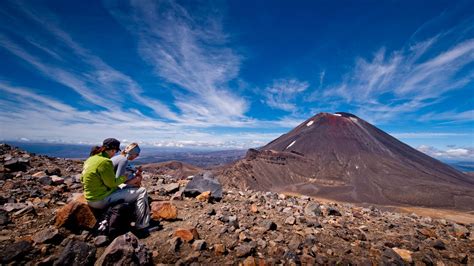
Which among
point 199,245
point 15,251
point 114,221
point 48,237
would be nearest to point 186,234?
point 199,245

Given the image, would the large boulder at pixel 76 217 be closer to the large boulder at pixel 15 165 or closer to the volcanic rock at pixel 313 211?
the volcanic rock at pixel 313 211

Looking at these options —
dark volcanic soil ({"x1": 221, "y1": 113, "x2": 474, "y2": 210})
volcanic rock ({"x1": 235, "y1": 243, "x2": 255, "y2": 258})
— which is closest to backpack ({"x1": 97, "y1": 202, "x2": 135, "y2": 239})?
volcanic rock ({"x1": 235, "y1": 243, "x2": 255, "y2": 258})

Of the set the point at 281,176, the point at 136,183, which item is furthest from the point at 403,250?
the point at 281,176

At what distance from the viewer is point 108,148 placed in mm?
4797

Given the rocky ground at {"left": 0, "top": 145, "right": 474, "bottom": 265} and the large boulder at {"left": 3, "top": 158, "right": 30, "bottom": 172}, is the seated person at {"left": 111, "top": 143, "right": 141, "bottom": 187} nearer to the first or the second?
the rocky ground at {"left": 0, "top": 145, "right": 474, "bottom": 265}

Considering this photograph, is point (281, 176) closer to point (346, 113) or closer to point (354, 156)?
point (354, 156)

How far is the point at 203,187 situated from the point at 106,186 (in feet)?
12.1

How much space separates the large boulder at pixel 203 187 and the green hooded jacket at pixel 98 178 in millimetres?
3313

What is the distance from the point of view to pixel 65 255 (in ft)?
11.3

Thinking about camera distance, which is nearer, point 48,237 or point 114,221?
point 48,237

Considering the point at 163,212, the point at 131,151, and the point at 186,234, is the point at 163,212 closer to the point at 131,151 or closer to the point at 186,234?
the point at 186,234

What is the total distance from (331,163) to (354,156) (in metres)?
14.4

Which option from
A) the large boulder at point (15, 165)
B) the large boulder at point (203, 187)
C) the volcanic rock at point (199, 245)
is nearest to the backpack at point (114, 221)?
the volcanic rock at point (199, 245)

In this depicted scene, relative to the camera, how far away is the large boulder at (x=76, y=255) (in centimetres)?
340
